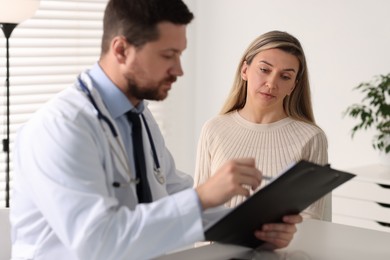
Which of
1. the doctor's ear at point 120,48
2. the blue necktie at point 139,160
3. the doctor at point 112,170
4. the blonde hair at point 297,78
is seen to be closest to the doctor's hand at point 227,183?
the doctor at point 112,170

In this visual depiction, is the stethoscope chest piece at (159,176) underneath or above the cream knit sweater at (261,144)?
above

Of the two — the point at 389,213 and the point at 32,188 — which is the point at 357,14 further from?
the point at 32,188

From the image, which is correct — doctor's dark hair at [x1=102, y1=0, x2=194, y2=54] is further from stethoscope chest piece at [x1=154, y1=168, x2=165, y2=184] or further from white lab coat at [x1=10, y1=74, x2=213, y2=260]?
stethoscope chest piece at [x1=154, y1=168, x2=165, y2=184]

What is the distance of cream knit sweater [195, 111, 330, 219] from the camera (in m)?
3.04

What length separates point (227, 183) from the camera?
5.80 feet

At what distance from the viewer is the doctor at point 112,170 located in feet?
5.69

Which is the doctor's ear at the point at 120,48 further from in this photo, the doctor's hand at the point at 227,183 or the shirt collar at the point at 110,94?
the doctor's hand at the point at 227,183

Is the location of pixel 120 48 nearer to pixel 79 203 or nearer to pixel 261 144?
pixel 79 203

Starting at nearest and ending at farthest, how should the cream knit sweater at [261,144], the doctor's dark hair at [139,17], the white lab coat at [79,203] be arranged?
the white lab coat at [79,203] < the doctor's dark hair at [139,17] < the cream knit sweater at [261,144]

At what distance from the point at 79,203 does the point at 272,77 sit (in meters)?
1.46

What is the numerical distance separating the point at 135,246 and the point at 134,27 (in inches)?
19.8

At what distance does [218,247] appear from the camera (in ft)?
7.13

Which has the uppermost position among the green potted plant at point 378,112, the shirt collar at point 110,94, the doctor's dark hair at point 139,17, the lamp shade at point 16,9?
the doctor's dark hair at point 139,17

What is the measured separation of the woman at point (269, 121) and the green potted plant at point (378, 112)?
Answer: 127 cm
